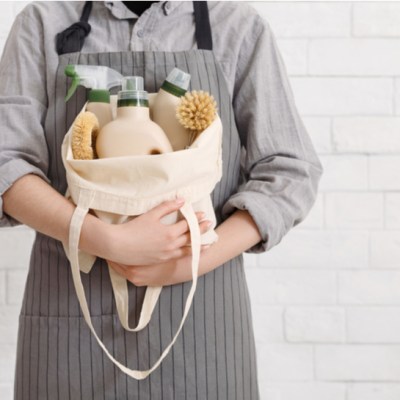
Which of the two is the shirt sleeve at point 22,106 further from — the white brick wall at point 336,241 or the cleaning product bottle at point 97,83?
the white brick wall at point 336,241

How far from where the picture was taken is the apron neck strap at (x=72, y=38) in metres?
0.96

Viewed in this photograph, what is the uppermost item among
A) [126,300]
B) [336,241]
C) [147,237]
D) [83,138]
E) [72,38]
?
[72,38]

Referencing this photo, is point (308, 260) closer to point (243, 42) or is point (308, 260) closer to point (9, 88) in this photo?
point (243, 42)

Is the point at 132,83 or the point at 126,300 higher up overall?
the point at 132,83

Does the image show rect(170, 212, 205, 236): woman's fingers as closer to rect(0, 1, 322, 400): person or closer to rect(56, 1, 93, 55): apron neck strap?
rect(0, 1, 322, 400): person

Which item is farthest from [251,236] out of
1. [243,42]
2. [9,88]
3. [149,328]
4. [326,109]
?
[326,109]

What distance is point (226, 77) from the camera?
3.22 feet

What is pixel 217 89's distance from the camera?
37.6 inches

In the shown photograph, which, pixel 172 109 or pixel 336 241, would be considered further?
pixel 336 241

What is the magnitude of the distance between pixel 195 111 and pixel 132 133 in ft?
0.29

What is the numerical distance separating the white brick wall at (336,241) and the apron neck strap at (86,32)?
368 mm

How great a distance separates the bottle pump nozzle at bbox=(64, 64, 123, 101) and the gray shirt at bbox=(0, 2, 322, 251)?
79mm

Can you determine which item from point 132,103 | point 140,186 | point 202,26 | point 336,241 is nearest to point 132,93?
point 132,103

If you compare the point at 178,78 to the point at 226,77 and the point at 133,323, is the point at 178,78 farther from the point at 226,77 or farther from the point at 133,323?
the point at 133,323
